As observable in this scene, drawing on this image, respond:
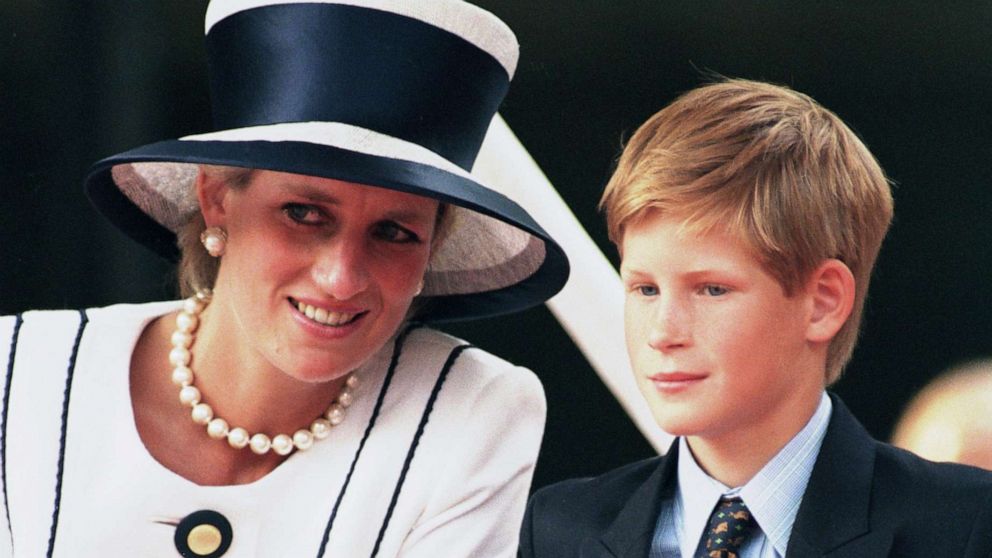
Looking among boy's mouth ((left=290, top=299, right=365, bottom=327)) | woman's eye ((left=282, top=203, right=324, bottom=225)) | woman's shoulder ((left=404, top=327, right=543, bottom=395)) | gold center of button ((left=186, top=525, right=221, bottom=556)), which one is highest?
woman's eye ((left=282, top=203, right=324, bottom=225))

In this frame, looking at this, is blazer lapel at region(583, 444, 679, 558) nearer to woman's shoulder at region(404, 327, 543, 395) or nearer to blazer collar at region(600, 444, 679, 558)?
blazer collar at region(600, 444, 679, 558)

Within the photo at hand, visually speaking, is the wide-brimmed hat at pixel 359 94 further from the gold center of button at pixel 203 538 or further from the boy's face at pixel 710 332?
the gold center of button at pixel 203 538

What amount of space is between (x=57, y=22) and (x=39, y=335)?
800 mm

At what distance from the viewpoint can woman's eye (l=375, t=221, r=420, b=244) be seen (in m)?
2.33

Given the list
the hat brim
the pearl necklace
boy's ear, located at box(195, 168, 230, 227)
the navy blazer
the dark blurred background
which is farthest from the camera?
the dark blurred background

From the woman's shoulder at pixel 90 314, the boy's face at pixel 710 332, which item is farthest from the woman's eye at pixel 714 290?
the woman's shoulder at pixel 90 314

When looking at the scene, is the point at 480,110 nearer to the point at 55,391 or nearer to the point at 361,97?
the point at 361,97

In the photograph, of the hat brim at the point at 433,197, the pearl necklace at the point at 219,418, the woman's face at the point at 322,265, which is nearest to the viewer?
the hat brim at the point at 433,197

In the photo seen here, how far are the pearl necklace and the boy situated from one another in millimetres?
524

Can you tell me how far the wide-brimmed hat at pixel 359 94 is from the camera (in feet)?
7.18

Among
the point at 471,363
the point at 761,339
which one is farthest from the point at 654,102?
the point at 761,339

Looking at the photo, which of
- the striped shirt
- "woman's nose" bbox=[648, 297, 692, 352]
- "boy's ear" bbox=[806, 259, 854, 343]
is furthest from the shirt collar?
"woman's nose" bbox=[648, 297, 692, 352]

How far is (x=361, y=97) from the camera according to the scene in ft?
7.42

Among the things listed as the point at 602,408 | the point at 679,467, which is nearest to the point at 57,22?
the point at 602,408
